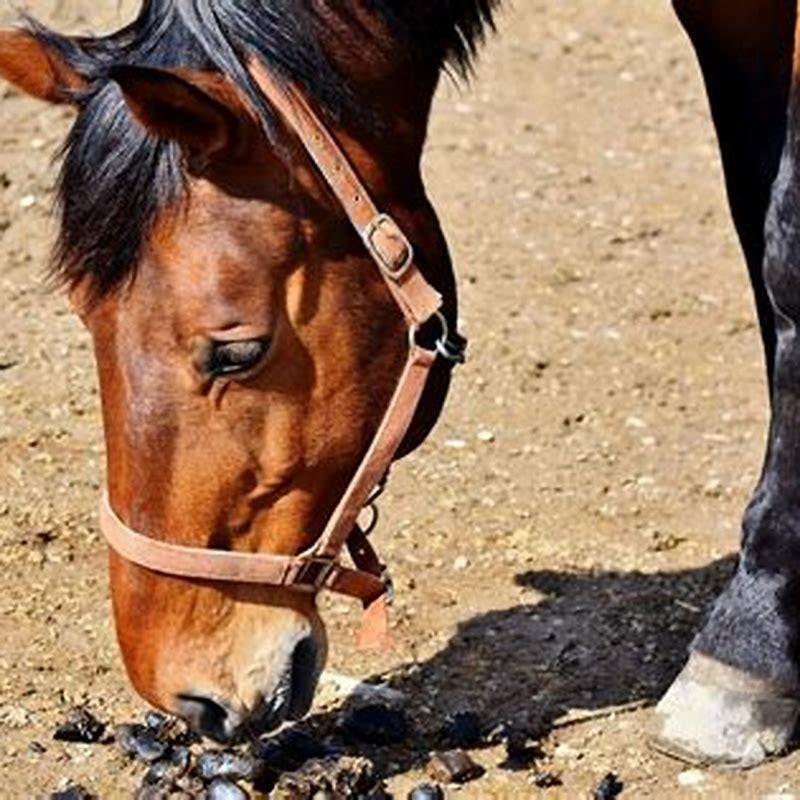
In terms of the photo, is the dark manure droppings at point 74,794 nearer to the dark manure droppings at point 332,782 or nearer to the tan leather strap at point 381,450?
the dark manure droppings at point 332,782

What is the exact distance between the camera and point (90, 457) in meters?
5.15

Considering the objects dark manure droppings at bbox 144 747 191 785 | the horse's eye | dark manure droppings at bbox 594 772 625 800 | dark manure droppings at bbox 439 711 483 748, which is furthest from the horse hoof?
the horse's eye

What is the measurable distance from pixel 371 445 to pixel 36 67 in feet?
2.56

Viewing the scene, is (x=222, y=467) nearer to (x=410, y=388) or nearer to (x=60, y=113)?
(x=410, y=388)

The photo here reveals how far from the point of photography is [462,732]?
13.1 feet

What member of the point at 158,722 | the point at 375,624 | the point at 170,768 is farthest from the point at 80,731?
the point at 375,624

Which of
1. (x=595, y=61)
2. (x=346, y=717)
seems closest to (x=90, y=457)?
(x=346, y=717)

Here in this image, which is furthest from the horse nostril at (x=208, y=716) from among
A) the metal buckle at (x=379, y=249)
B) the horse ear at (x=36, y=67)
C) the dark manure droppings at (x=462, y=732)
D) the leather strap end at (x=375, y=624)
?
the horse ear at (x=36, y=67)

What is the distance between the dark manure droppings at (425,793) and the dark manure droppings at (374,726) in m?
0.21

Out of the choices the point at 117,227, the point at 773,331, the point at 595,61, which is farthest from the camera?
the point at 595,61

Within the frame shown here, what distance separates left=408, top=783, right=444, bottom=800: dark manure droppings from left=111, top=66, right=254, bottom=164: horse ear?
3.70 feet

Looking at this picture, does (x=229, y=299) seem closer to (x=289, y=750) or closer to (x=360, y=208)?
(x=360, y=208)

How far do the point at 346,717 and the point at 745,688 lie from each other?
2.32ft

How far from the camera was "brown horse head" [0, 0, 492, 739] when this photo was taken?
11.0 ft
